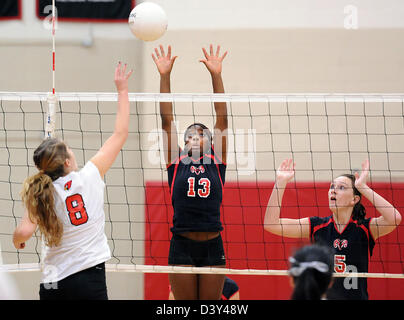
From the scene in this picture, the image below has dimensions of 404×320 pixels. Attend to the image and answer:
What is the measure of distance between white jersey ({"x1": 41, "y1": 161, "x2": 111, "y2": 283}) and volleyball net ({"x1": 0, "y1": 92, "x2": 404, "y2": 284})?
343cm

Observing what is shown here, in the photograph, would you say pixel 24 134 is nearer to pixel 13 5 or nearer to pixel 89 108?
pixel 89 108

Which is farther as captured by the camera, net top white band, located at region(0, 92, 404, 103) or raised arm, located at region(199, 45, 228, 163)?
net top white band, located at region(0, 92, 404, 103)

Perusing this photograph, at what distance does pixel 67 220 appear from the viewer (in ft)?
12.0

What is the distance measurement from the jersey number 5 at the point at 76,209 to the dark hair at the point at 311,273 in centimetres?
151

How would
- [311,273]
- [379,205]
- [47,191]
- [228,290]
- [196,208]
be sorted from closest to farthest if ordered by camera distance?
[311,273], [47,191], [379,205], [196,208], [228,290]

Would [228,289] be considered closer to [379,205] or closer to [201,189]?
[201,189]

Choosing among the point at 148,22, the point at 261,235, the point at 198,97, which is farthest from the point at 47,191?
the point at 261,235

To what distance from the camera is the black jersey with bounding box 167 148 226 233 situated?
5.00m

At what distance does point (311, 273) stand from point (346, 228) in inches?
98.7

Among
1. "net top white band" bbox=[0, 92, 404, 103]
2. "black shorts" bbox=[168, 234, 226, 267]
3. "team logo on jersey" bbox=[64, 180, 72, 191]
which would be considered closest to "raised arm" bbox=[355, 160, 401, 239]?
"net top white band" bbox=[0, 92, 404, 103]

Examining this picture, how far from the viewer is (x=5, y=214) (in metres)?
8.17

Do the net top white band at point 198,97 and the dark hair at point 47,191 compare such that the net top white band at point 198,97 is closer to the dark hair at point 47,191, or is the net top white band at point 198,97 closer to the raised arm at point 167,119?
the raised arm at point 167,119

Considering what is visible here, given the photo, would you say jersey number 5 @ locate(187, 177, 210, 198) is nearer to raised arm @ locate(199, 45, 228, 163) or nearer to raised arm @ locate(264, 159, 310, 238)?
Answer: raised arm @ locate(199, 45, 228, 163)
